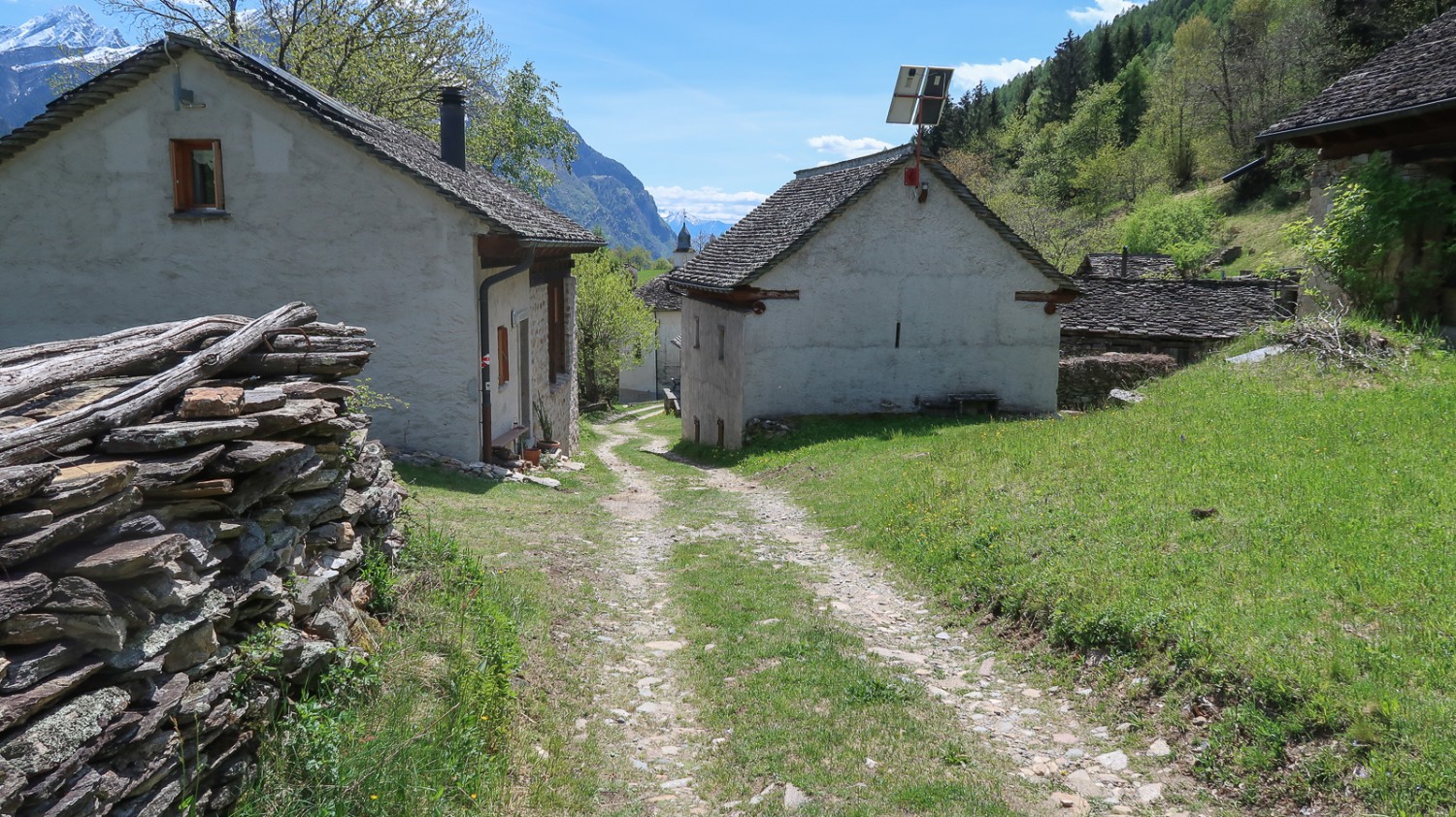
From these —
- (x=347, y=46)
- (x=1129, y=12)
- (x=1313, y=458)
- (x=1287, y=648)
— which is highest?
(x=1129, y=12)

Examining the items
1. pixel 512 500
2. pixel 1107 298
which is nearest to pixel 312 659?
pixel 512 500

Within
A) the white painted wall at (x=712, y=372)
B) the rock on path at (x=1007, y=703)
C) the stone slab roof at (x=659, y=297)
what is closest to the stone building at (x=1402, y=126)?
the white painted wall at (x=712, y=372)

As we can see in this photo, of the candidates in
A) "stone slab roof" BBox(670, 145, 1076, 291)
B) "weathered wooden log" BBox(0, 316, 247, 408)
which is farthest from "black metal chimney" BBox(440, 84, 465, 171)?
"weathered wooden log" BBox(0, 316, 247, 408)

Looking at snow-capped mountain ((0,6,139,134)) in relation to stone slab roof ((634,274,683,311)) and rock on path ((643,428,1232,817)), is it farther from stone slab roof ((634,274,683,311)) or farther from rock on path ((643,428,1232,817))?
stone slab roof ((634,274,683,311))

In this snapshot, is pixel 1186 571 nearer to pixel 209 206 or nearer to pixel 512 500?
pixel 512 500

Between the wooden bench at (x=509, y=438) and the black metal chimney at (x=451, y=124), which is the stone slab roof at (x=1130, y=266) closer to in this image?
the black metal chimney at (x=451, y=124)

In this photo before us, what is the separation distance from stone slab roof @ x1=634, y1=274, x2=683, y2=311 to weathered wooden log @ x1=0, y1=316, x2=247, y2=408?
40.9 meters

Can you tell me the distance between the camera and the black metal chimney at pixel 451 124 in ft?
59.8

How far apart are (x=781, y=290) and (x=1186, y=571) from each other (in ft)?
42.1

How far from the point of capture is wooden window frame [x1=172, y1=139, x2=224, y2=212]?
1345cm

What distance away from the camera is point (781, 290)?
18828 millimetres

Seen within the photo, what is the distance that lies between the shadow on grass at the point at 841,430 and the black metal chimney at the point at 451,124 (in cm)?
802

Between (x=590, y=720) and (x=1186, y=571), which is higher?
(x=1186, y=571)

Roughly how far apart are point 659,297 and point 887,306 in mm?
30333
